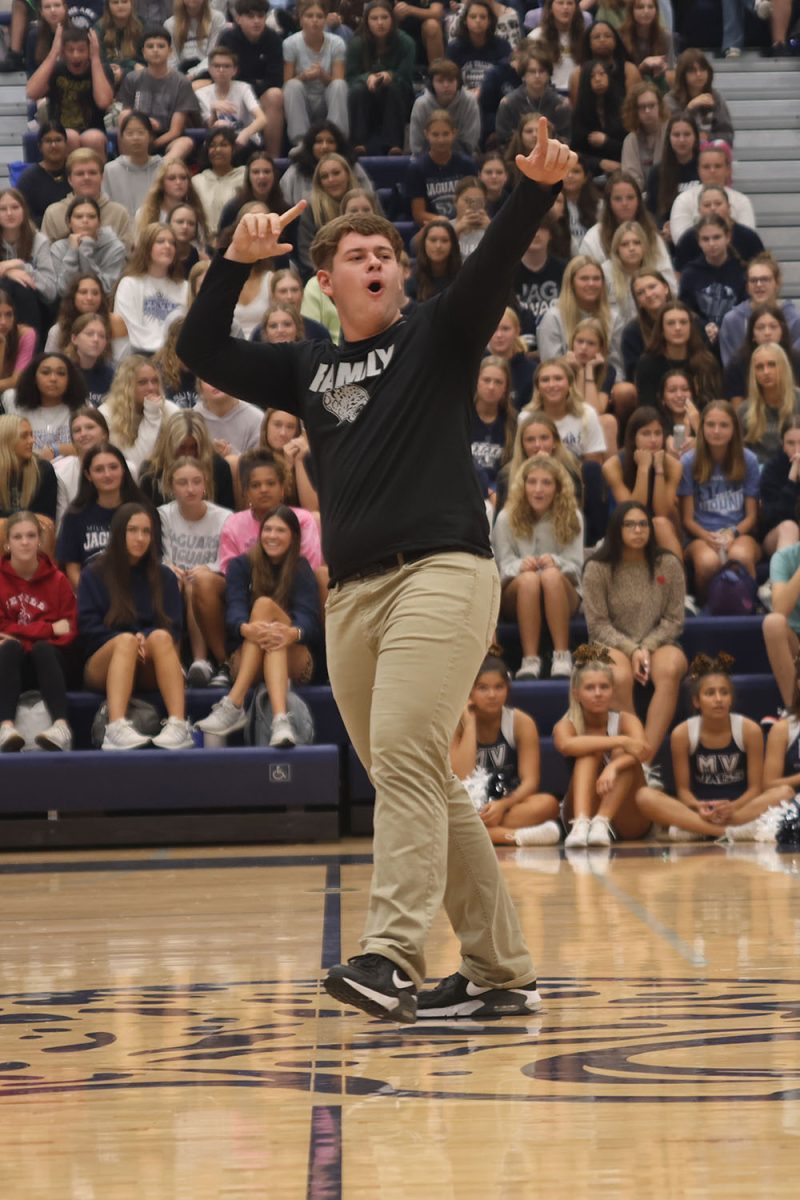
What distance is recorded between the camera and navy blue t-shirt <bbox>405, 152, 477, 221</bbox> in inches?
446

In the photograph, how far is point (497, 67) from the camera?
39.6 feet

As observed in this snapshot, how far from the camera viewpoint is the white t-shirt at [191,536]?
28.1 ft

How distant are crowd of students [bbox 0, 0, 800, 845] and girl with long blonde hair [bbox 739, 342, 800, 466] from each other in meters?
0.02

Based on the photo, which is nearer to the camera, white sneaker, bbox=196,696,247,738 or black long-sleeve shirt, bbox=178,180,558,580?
black long-sleeve shirt, bbox=178,180,558,580

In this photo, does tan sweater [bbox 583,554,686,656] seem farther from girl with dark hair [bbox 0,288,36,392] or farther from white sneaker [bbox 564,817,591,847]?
girl with dark hair [bbox 0,288,36,392]

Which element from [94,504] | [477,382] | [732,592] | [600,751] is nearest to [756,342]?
[732,592]

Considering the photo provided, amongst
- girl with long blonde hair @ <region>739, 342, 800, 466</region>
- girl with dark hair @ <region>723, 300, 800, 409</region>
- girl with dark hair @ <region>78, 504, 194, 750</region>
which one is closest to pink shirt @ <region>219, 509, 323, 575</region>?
girl with dark hair @ <region>78, 504, 194, 750</region>

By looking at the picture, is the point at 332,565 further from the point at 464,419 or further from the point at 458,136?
the point at 458,136

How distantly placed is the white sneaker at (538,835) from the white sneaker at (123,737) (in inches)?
63.6

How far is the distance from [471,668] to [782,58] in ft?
36.9

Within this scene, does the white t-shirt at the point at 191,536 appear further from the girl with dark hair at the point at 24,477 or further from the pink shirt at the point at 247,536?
the girl with dark hair at the point at 24,477

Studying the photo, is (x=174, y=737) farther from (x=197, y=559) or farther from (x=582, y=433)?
(x=582, y=433)

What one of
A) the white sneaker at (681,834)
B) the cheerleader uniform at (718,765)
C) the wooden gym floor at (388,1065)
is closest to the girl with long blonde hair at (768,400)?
the cheerleader uniform at (718,765)

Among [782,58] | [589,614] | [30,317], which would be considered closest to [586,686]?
[589,614]
